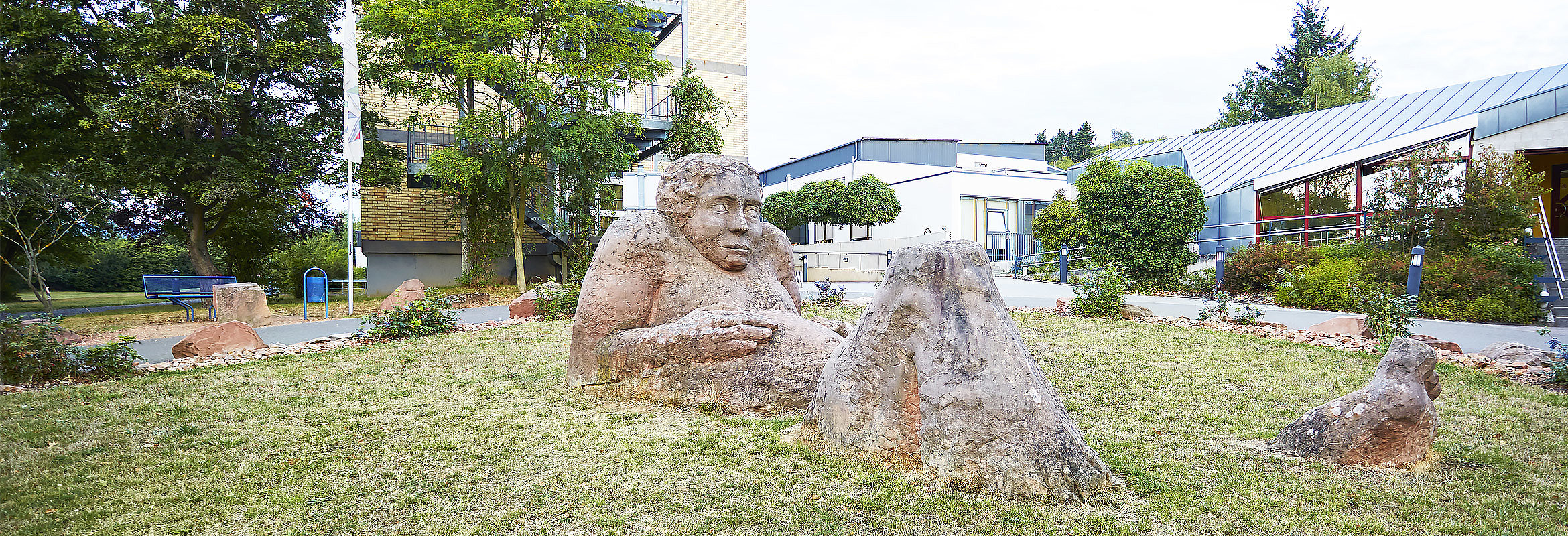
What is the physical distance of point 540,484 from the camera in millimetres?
3604

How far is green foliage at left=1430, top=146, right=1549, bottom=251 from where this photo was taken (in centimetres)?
1129

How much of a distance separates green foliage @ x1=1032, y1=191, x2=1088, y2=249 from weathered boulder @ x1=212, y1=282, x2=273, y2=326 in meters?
21.0

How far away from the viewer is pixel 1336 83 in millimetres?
31547

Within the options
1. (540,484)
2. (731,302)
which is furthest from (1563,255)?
(540,484)

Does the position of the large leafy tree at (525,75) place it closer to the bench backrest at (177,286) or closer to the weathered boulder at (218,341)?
the bench backrest at (177,286)

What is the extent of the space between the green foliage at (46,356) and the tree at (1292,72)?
41097mm

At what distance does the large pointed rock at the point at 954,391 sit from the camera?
10.6 ft

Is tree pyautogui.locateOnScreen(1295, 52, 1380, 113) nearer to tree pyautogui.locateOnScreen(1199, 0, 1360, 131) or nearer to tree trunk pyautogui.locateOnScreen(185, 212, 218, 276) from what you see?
tree pyautogui.locateOnScreen(1199, 0, 1360, 131)

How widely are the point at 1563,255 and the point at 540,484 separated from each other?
58.1 feet

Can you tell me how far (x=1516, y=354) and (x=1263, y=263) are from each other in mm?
8184

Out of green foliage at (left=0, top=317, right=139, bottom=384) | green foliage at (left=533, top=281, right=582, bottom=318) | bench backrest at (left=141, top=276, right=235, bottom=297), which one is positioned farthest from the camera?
bench backrest at (left=141, top=276, right=235, bottom=297)

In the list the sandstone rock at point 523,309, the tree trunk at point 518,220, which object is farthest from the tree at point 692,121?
the sandstone rock at point 523,309

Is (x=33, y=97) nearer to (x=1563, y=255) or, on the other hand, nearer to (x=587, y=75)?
(x=587, y=75)

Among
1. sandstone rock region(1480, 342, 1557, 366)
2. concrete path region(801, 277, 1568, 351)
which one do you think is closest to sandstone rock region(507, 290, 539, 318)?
concrete path region(801, 277, 1568, 351)
